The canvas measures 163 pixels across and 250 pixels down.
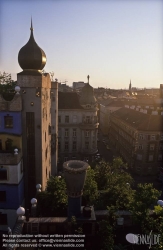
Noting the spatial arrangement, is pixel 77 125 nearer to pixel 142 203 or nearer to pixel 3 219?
pixel 3 219

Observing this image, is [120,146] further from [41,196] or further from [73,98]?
[41,196]

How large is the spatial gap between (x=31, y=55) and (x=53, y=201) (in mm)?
18049

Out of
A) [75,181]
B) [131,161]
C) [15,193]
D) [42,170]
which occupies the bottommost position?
[131,161]

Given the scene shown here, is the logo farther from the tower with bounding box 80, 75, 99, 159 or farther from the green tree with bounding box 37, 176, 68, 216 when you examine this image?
the tower with bounding box 80, 75, 99, 159

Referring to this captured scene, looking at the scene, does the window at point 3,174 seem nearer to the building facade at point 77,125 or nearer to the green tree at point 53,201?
the green tree at point 53,201

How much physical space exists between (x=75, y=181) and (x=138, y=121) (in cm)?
3920

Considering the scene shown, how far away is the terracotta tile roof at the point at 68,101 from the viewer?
57.0 metres

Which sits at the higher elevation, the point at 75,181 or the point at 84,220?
the point at 75,181

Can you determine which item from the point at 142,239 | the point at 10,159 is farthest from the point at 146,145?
the point at 142,239

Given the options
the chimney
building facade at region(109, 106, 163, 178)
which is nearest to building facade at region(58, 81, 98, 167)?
building facade at region(109, 106, 163, 178)

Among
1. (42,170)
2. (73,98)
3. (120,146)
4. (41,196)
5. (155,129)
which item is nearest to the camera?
(41,196)

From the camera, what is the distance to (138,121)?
5666 cm

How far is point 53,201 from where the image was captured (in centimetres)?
2519

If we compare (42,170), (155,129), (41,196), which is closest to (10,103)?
(42,170)
